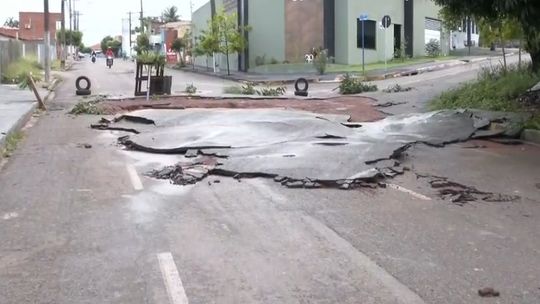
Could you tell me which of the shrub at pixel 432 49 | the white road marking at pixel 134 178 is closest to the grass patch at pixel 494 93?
the white road marking at pixel 134 178

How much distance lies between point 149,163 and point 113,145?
2.36 metres

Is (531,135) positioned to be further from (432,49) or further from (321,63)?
(432,49)

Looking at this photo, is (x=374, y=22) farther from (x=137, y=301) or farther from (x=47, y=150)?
(x=137, y=301)

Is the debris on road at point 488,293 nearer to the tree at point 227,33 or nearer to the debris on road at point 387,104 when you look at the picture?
the debris on road at point 387,104

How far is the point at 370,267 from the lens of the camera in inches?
221

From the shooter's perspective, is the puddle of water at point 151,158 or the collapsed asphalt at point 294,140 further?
the puddle of water at point 151,158

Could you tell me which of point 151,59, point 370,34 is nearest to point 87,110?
point 151,59

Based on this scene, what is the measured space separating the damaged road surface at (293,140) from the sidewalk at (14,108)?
211cm

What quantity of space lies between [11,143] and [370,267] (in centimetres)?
952

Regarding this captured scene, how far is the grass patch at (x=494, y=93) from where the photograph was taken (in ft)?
52.0

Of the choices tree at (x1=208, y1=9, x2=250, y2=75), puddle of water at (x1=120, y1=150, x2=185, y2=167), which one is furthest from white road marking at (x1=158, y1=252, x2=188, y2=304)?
tree at (x1=208, y1=9, x2=250, y2=75)

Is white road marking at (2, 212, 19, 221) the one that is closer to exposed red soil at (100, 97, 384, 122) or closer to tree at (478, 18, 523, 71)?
exposed red soil at (100, 97, 384, 122)

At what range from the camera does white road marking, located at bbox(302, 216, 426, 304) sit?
16.3 feet

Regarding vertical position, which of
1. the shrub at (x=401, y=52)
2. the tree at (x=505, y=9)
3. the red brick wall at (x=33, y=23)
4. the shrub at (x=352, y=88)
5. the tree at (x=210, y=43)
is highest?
the red brick wall at (x=33, y=23)
